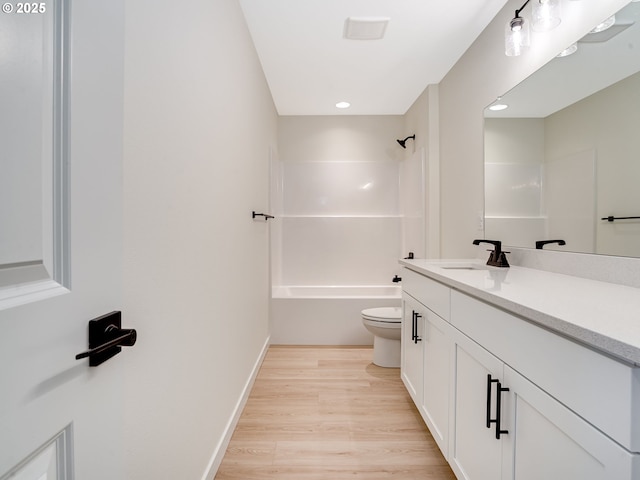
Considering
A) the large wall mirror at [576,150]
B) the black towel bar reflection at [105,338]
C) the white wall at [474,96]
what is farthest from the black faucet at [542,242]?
the black towel bar reflection at [105,338]

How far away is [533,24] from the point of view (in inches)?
60.9

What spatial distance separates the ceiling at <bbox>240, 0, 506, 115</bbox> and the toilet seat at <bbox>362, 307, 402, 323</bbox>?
204 centimetres

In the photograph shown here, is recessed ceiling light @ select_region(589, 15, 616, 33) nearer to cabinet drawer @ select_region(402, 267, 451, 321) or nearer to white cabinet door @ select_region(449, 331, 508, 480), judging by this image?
cabinet drawer @ select_region(402, 267, 451, 321)

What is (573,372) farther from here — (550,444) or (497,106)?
(497,106)

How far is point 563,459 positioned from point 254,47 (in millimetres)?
2686

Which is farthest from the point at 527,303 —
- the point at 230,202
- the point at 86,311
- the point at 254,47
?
the point at 254,47

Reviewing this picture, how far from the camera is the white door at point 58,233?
38 centimetres

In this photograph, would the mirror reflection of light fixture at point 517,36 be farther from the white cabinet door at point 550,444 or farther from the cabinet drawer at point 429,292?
the white cabinet door at point 550,444

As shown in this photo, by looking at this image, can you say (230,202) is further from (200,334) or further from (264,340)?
(264,340)

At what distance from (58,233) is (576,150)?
1.86 m

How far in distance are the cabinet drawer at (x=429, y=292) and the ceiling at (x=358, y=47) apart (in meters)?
1.59

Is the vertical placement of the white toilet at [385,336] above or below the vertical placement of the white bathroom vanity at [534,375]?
below

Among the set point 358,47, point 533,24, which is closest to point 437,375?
point 533,24

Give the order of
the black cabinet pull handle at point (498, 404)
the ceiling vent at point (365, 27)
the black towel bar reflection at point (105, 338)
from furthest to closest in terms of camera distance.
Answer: the ceiling vent at point (365, 27) → the black cabinet pull handle at point (498, 404) → the black towel bar reflection at point (105, 338)
